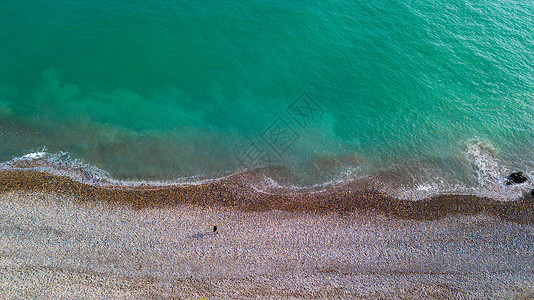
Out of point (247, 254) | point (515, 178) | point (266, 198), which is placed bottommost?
point (247, 254)

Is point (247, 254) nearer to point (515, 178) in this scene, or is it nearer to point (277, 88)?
point (277, 88)

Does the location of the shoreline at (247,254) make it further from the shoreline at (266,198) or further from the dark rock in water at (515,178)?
the dark rock in water at (515,178)

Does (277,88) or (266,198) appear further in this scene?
(277,88)


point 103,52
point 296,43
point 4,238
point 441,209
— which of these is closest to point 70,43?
point 103,52

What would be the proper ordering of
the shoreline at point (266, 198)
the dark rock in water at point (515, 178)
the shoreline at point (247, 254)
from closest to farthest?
the shoreline at point (247, 254)
the shoreline at point (266, 198)
the dark rock in water at point (515, 178)

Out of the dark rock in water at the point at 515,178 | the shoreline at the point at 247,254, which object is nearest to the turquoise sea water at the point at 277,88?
the dark rock in water at the point at 515,178

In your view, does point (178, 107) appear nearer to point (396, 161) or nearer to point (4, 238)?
point (4, 238)

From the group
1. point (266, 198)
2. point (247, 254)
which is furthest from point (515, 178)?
point (247, 254)
